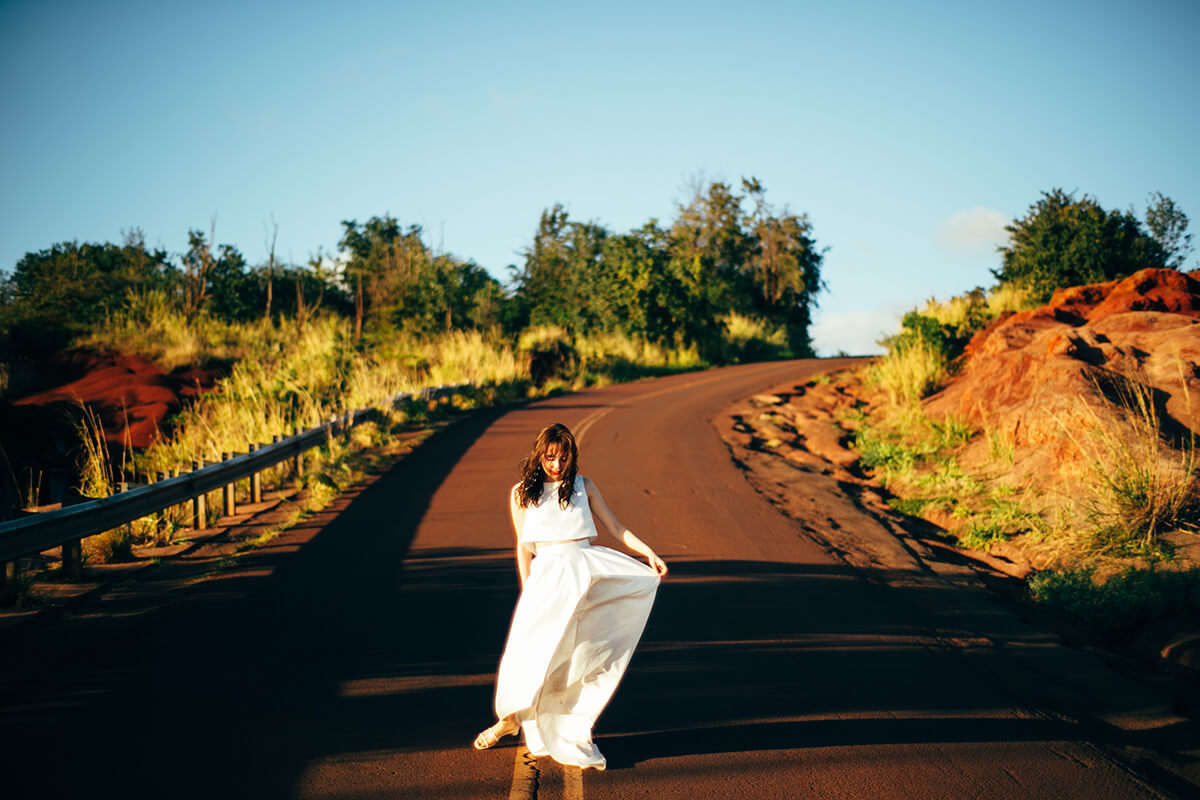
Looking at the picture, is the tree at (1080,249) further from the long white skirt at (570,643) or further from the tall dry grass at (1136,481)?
the long white skirt at (570,643)

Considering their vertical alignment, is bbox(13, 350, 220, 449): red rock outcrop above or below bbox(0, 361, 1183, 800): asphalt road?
above

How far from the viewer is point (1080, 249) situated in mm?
21969

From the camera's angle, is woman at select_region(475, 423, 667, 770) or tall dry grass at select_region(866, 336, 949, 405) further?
tall dry grass at select_region(866, 336, 949, 405)

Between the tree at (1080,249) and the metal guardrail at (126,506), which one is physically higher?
the tree at (1080,249)

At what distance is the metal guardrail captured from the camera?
6083 millimetres

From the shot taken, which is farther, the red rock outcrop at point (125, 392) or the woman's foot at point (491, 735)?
the red rock outcrop at point (125, 392)

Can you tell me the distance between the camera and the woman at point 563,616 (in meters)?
4.34

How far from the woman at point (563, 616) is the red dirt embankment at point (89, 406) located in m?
7.53

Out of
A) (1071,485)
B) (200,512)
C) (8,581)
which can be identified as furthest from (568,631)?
(1071,485)

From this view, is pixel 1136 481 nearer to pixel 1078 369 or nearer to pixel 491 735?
pixel 1078 369

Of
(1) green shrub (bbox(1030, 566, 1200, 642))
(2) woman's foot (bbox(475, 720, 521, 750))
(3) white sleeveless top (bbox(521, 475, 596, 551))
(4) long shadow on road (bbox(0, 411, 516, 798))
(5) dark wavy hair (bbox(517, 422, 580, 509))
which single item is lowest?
(1) green shrub (bbox(1030, 566, 1200, 642))

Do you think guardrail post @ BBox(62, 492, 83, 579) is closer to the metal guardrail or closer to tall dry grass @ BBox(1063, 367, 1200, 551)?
the metal guardrail

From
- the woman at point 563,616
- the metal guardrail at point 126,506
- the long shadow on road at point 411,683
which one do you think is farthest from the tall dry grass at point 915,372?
the woman at point 563,616

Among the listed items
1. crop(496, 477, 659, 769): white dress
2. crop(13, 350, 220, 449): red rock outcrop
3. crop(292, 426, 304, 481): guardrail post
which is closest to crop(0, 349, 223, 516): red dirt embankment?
crop(13, 350, 220, 449): red rock outcrop
